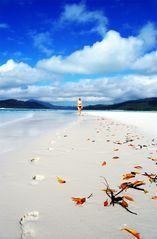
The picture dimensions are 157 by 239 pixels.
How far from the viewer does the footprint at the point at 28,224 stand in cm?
241

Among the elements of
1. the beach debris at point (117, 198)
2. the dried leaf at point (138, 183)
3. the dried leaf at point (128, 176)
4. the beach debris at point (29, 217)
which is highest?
the beach debris at point (29, 217)

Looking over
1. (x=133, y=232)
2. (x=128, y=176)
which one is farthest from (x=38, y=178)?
(x=133, y=232)

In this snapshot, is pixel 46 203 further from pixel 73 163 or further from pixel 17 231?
pixel 73 163

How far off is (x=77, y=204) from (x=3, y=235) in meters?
1.00

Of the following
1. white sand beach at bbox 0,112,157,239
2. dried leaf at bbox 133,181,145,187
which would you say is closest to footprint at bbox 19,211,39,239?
white sand beach at bbox 0,112,157,239

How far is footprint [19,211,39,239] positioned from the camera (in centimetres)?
241

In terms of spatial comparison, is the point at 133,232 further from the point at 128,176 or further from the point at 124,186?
the point at 128,176

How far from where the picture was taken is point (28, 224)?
2.61 metres

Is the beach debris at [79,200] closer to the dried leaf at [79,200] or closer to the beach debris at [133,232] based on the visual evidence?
the dried leaf at [79,200]

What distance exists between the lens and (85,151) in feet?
22.4

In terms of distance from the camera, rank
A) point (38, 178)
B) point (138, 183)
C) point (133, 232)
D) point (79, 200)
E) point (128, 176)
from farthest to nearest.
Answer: point (128, 176), point (38, 178), point (138, 183), point (79, 200), point (133, 232)

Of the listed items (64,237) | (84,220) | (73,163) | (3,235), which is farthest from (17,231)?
(73,163)

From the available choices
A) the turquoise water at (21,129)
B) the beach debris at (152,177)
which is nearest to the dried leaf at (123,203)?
the beach debris at (152,177)

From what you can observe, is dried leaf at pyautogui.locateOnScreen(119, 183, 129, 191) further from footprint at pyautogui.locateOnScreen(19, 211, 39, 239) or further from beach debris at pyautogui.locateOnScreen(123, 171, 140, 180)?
footprint at pyautogui.locateOnScreen(19, 211, 39, 239)
